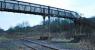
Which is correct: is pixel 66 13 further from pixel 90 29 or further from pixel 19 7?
pixel 19 7

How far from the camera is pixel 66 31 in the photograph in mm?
45625

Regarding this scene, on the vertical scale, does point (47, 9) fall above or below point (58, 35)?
above

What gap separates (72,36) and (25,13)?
9.74 m

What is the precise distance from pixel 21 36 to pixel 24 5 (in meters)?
23.1

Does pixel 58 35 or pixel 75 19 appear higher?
pixel 75 19

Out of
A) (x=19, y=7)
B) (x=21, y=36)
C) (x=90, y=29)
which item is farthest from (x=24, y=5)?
(x=21, y=36)

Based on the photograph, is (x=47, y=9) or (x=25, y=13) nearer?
(x=25, y=13)

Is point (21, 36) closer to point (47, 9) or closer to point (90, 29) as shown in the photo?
point (47, 9)

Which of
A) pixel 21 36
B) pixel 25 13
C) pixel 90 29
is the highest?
pixel 25 13

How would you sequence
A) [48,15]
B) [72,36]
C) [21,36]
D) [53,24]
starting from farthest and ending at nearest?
[21,36], [53,24], [72,36], [48,15]

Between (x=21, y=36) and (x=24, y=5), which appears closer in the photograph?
(x=24, y=5)

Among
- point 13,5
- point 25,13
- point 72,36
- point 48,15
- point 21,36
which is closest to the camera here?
point 13,5

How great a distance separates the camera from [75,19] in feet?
135

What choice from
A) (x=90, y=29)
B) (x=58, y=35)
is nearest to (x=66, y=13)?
(x=58, y=35)
